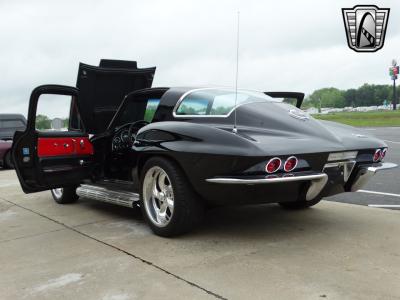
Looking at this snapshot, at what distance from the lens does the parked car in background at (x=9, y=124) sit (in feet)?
47.1

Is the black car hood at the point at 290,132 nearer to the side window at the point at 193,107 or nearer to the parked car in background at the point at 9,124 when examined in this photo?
the side window at the point at 193,107

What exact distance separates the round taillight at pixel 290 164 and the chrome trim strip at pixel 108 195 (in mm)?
1697

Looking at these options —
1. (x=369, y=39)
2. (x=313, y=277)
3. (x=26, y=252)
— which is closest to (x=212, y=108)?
(x=313, y=277)

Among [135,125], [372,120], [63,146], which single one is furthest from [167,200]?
[372,120]

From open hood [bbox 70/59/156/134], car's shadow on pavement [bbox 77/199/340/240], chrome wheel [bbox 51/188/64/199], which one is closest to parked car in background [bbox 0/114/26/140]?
chrome wheel [bbox 51/188/64/199]

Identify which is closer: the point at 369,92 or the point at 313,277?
the point at 313,277

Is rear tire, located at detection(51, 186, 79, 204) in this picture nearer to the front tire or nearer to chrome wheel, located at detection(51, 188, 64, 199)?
Answer: chrome wheel, located at detection(51, 188, 64, 199)

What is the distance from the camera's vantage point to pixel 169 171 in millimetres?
4012

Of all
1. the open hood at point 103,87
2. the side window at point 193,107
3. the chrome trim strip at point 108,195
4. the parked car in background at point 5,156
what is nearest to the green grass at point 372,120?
the parked car in background at point 5,156

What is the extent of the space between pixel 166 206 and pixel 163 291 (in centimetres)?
141

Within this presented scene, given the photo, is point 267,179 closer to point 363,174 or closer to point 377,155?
point 363,174

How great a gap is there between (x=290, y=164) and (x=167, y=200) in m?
1.26

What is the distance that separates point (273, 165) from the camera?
3500 mm

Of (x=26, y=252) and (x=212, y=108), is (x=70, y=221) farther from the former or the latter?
(x=212, y=108)
